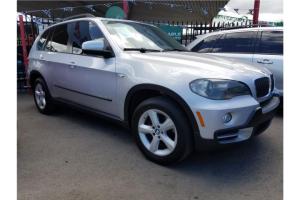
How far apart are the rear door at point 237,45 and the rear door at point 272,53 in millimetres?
131

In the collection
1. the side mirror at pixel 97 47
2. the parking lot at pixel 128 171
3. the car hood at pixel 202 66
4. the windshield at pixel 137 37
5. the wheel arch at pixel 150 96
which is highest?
the windshield at pixel 137 37

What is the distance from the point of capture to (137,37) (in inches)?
159

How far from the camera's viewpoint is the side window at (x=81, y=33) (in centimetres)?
412

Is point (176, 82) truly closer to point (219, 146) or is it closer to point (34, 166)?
point (219, 146)

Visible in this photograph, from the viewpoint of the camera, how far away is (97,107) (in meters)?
4.07

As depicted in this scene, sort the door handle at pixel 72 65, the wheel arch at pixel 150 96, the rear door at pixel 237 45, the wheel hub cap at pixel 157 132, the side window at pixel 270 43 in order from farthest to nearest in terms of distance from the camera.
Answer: the rear door at pixel 237 45 → the side window at pixel 270 43 → the door handle at pixel 72 65 → the wheel hub cap at pixel 157 132 → the wheel arch at pixel 150 96

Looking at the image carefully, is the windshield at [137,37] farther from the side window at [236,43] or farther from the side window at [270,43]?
the side window at [270,43]

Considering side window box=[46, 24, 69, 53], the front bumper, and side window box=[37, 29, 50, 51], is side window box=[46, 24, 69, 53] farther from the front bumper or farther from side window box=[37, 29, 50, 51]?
the front bumper

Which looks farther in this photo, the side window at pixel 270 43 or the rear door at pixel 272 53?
the side window at pixel 270 43

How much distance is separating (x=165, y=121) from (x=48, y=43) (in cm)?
309

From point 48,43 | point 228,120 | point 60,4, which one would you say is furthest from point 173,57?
point 60,4

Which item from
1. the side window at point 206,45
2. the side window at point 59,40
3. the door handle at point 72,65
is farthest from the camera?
the side window at point 206,45

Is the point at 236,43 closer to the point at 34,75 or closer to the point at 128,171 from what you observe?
the point at 128,171

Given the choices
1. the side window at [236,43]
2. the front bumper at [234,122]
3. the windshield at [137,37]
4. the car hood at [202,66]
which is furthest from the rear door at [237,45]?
the front bumper at [234,122]
